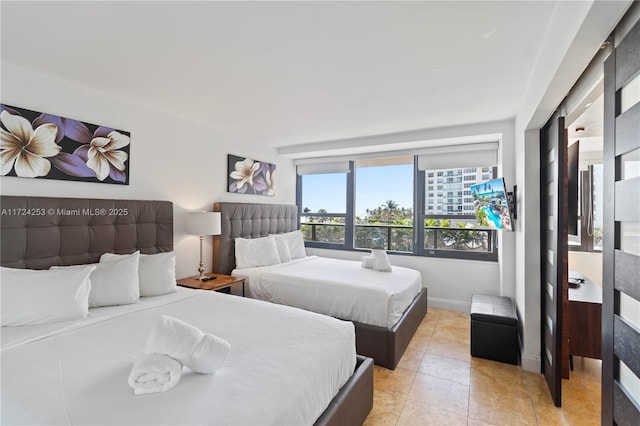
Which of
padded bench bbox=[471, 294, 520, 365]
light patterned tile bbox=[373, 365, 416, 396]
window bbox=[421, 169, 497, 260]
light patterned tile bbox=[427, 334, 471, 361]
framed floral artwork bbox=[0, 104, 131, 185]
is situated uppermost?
framed floral artwork bbox=[0, 104, 131, 185]

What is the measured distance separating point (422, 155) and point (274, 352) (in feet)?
12.8

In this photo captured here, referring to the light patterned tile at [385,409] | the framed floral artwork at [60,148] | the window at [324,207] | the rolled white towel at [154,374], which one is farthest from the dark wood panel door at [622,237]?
the window at [324,207]

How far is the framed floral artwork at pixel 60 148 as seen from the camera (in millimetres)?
2297

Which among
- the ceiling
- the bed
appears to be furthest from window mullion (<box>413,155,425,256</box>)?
the bed

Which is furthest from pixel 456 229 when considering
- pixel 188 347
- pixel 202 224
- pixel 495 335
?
pixel 188 347

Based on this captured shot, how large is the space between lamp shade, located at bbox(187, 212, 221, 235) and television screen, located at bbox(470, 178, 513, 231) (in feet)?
10.2

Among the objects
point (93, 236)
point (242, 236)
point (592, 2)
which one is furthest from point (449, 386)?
point (93, 236)

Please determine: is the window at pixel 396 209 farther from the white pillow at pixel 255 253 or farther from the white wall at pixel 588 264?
the white pillow at pixel 255 253

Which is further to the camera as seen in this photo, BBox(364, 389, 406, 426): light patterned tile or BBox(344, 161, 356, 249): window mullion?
BBox(344, 161, 356, 249): window mullion

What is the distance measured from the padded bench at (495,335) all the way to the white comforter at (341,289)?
0.71 m

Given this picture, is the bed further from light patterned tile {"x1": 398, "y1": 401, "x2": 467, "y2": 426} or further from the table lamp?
the table lamp

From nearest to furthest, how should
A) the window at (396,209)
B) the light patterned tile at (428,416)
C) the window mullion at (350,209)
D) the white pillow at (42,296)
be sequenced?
1. the white pillow at (42,296)
2. the light patterned tile at (428,416)
3. the window at (396,209)
4. the window mullion at (350,209)

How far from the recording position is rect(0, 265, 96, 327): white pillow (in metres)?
1.89

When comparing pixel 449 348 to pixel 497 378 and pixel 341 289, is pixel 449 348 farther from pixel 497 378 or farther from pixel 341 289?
pixel 341 289
